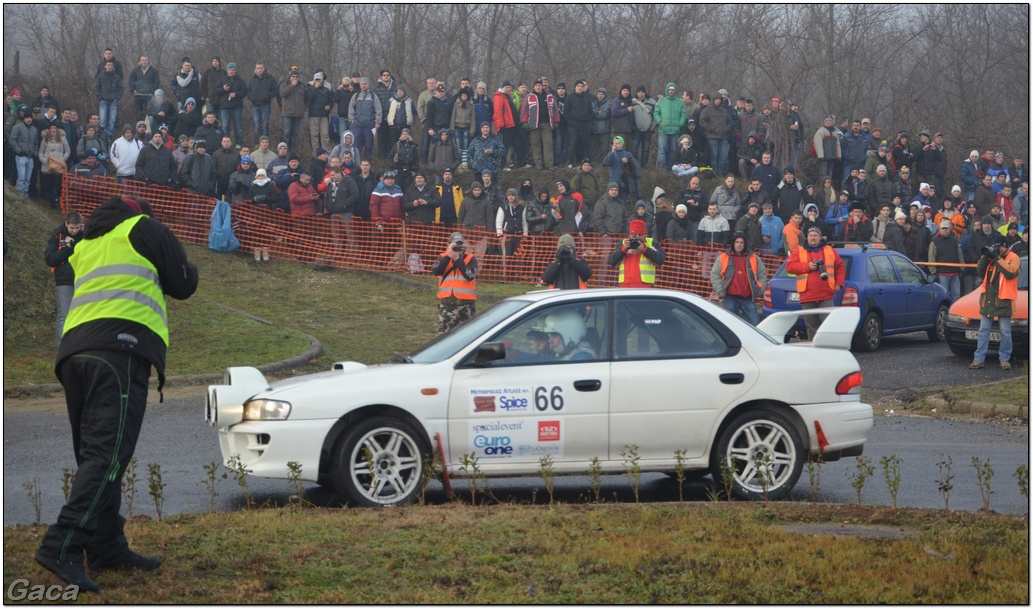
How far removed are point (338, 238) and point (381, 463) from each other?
16732 mm

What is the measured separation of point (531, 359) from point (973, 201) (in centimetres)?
2170

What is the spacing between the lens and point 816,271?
16844 millimetres

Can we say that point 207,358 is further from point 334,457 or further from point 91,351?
point 91,351

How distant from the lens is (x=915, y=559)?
6.23m

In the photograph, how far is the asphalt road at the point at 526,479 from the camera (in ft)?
27.6

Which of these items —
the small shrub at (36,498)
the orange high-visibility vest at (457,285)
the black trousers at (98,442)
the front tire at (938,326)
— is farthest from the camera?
the front tire at (938,326)

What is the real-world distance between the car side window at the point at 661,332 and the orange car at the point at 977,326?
9844mm

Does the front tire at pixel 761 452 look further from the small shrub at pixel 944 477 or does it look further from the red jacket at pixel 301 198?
the red jacket at pixel 301 198

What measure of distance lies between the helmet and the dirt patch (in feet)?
6.73

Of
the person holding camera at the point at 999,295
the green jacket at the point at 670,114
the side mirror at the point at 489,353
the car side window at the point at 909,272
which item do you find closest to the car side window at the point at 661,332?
the side mirror at the point at 489,353

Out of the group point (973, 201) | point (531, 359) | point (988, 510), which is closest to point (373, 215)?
point (973, 201)

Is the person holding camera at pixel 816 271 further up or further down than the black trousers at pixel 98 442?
further up

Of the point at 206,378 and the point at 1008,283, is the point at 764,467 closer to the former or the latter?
the point at 206,378

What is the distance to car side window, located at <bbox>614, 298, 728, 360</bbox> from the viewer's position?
27.6 ft
